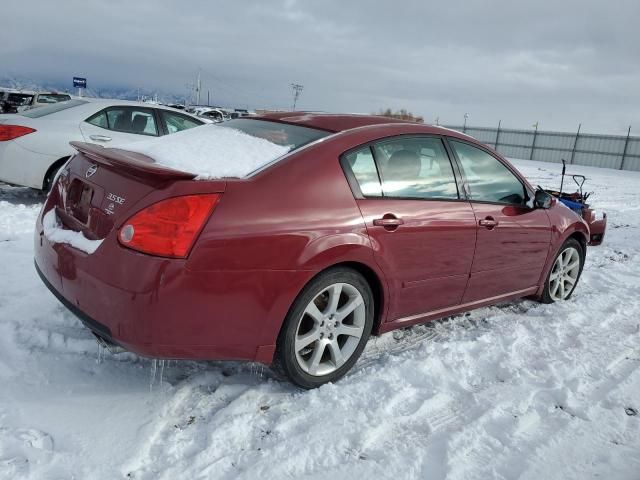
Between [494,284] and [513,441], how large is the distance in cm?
154

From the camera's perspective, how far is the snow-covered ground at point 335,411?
2232mm

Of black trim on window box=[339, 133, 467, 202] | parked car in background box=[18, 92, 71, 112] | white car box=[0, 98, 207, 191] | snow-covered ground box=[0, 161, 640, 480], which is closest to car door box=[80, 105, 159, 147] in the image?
white car box=[0, 98, 207, 191]

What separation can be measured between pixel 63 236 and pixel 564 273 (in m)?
4.12

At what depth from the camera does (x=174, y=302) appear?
227cm

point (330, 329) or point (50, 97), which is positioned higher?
point (50, 97)

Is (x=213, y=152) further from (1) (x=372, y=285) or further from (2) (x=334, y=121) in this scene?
(1) (x=372, y=285)

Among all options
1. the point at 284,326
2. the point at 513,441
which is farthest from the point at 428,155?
the point at 513,441

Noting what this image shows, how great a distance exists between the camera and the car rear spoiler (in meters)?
2.37

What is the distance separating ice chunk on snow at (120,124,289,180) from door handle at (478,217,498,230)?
59.7 inches

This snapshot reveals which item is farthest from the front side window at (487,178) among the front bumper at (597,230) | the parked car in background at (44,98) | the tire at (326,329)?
the parked car in background at (44,98)

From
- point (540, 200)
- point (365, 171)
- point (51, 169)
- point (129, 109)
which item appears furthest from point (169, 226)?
point (129, 109)

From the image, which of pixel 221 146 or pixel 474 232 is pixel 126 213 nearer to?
pixel 221 146

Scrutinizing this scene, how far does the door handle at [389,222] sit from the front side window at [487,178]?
0.85 metres

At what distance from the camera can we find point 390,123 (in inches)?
131
